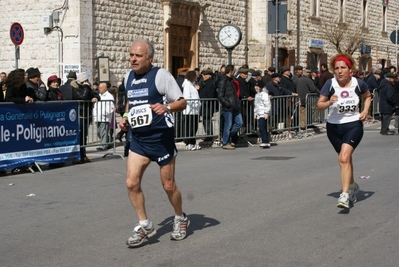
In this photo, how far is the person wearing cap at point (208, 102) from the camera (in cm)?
1767

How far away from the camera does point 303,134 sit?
21219 mm

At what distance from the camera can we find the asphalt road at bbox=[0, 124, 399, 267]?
6.88m

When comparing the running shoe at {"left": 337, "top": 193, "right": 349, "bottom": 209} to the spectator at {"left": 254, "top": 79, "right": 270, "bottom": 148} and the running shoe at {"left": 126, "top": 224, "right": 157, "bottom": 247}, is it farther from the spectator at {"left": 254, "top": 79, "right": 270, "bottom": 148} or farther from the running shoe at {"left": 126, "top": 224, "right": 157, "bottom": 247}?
the spectator at {"left": 254, "top": 79, "right": 270, "bottom": 148}

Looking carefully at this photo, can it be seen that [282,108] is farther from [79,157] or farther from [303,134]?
[79,157]

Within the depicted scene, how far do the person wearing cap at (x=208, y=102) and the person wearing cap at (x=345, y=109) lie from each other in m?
8.19

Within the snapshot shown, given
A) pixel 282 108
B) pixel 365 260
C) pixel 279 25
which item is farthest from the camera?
pixel 279 25

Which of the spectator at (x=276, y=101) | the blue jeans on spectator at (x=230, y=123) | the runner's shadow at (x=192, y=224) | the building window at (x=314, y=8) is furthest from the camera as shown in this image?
the building window at (x=314, y=8)

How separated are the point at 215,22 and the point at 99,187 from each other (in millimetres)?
19490

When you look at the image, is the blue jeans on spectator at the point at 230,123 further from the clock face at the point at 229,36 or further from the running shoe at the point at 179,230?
the running shoe at the point at 179,230

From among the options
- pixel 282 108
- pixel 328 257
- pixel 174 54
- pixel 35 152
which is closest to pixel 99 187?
pixel 35 152

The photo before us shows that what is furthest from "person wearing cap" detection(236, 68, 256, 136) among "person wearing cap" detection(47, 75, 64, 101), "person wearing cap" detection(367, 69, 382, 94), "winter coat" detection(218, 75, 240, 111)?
"person wearing cap" detection(367, 69, 382, 94)

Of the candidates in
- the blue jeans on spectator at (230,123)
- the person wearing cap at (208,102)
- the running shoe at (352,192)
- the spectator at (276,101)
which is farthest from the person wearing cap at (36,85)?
the spectator at (276,101)

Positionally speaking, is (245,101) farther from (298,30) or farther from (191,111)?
(298,30)

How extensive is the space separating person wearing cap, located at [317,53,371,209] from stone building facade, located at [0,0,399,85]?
45.3 ft
